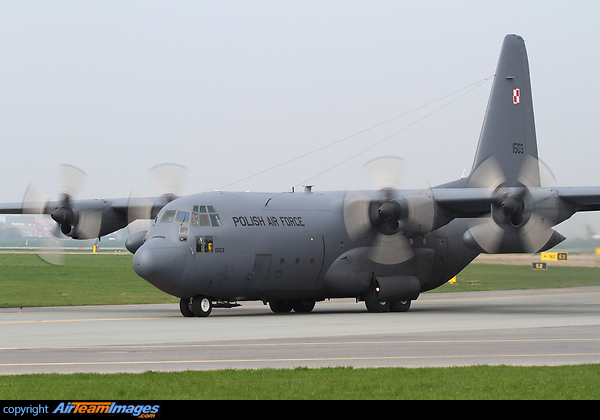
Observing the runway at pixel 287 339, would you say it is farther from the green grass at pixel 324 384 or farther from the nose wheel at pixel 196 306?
the green grass at pixel 324 384

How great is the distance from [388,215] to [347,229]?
1.62 m

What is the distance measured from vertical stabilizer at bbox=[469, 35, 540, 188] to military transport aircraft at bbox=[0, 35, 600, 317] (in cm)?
4

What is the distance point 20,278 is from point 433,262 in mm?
29218

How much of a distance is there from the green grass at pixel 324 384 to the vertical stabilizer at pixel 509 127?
1943cm

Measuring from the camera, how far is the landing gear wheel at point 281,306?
2980 cm

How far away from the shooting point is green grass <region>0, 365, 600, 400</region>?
10.9 m

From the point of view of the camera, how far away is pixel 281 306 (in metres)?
29.9

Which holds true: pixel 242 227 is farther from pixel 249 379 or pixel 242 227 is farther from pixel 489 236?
pixel 249 379

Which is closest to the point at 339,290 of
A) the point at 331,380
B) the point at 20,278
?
the point at 331,380

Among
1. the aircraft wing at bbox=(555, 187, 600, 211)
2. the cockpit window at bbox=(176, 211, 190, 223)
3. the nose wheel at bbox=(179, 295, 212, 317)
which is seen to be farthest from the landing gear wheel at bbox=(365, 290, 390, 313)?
the cockpit window at bbox=(176, 211, 190, 223)

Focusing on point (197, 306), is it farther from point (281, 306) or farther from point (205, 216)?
point (281, 306)

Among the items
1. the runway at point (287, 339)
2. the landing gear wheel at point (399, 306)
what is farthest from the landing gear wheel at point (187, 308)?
the landing gear wheel at point (399, 306)

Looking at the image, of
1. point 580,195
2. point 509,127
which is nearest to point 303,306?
point 580,195

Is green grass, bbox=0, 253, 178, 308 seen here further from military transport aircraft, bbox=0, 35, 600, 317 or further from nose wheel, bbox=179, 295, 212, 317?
nose wheel, bbox=179, 295, 212, 317
